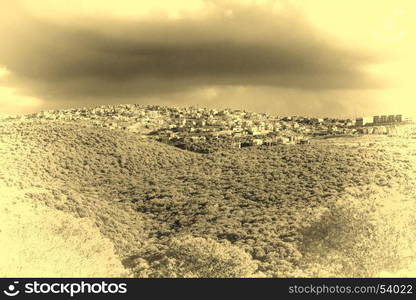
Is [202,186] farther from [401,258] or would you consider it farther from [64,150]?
[401,258]

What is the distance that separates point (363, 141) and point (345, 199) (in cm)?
3197

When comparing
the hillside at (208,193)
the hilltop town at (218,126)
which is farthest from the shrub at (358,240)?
the hilltop town at (218,126)

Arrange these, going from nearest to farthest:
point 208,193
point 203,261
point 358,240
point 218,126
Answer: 1. point 203,261
2. point 358,240
3. point 208,193
4. point 218,126

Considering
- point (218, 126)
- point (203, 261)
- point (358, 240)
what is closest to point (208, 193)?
point (203, 261)

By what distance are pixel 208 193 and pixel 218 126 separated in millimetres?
54036

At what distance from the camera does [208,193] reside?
4431cm

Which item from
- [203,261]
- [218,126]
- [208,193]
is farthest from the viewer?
[218,126]

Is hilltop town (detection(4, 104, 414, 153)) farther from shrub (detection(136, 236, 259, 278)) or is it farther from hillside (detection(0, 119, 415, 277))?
shrub (detection(136, 236, 259, 278))

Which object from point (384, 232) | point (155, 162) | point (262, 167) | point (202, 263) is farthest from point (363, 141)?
point (202, 263)

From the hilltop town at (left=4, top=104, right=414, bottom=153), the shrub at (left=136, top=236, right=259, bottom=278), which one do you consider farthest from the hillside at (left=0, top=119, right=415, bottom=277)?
the hilltop town at (left=4, top=104, right=414, bottom=153)

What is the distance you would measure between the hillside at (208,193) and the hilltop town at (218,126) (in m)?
12.7

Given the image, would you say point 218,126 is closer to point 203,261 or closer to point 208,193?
point 208,193

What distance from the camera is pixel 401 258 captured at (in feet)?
98.9

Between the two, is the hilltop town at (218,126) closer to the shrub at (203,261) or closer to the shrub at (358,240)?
the shrub at (358,240)
